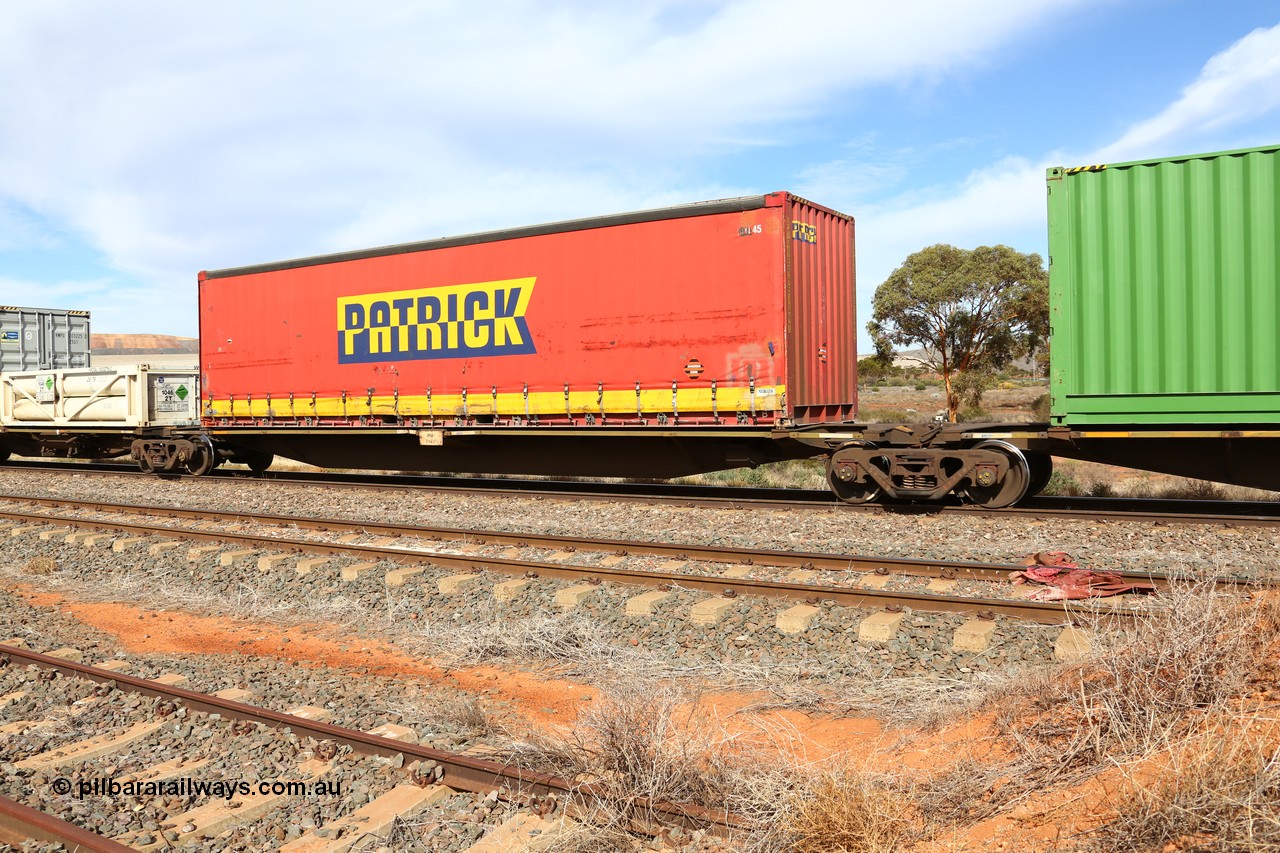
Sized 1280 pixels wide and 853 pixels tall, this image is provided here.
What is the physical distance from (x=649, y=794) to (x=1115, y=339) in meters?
8.25

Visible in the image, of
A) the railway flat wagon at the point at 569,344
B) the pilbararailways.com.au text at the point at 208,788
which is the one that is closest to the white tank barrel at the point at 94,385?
the railway flat wagon at the point at 569,344

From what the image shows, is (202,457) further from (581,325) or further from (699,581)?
(699,581)

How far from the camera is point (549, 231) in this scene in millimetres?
13250

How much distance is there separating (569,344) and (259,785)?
31.8ft

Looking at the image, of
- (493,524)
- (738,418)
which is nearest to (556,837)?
(493,524)

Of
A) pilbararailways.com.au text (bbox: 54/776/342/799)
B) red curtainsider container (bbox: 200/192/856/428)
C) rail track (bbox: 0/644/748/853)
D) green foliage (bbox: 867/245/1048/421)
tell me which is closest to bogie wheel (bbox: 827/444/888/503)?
red curtainsider container (bbox: 200/192/856/428)

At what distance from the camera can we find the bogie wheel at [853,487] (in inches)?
445

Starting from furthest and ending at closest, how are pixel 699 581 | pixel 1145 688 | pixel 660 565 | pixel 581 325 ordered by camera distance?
pixel 581 325, pixel 660 565, pixel 699 581, pixel 1145 688

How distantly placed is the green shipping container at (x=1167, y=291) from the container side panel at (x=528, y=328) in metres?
3.38

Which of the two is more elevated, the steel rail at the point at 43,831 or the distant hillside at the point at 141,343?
the distant hillside at the point at 141,343

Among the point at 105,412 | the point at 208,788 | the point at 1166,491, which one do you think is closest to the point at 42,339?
the point at 105,412

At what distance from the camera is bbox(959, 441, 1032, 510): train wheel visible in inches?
406

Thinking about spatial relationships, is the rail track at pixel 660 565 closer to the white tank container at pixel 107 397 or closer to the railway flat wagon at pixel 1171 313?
the railway flat wagon at pixel 1171 313

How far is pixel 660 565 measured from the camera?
8320 millimetres
